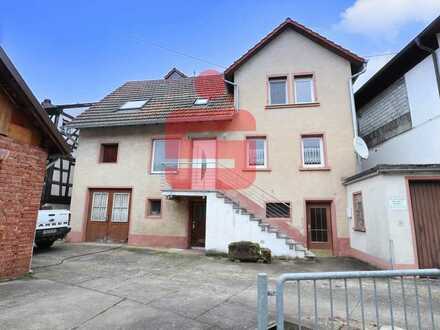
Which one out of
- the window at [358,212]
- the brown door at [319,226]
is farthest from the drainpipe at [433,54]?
the brown door at [319,226]

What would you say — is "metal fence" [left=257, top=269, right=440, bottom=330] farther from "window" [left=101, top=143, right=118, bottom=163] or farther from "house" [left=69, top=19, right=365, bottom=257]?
"window" [left=101, top=143, right=118, bottom=163]

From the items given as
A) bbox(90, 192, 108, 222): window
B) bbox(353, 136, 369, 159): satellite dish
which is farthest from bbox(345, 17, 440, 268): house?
bbox(90, 192, 108, 222): window

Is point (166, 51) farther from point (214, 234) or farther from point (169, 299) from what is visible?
point (169, 299)

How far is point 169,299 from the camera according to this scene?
16.0 feet

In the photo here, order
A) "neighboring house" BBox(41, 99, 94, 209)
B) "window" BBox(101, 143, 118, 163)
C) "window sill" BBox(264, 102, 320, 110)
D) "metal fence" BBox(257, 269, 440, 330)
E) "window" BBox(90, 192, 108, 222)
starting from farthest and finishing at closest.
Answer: "neighboring house" BBox(41, 99, 94, 209) → "window" BBox(101, 143, 118, 163) → "window" BBox(90, 192, 108, 222) → "window sill" BBox(264, 102, 320, 110) → "metal fence" BBox(257, 269, 440, 330)

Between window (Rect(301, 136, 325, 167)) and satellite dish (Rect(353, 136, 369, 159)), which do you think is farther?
window (Rect(301, 136, 325, 167))

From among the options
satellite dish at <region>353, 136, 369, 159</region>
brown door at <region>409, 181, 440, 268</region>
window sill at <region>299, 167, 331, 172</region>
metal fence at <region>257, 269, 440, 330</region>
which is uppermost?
satellite dish at <region>353, 136, 369, 159</region>

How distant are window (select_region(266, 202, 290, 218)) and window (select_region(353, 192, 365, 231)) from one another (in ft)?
7.74

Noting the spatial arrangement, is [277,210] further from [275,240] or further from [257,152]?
[257,152]

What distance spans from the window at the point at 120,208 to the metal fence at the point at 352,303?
8620 mm

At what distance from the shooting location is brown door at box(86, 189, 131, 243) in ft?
40.1

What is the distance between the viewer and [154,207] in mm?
12117

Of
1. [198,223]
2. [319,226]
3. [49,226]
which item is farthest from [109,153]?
[319,226]

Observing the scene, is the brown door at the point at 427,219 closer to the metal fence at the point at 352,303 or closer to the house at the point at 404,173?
the house at the point at 404,173
